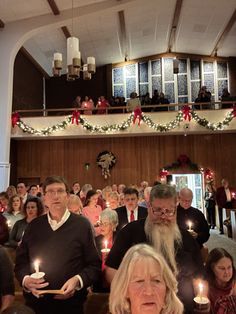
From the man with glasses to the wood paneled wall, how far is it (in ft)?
35.0

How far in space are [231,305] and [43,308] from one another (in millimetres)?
1175

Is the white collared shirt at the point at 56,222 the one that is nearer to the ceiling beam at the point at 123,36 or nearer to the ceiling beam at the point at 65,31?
the ceiling beam at the point at 123,36

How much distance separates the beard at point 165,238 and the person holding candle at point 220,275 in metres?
0.82

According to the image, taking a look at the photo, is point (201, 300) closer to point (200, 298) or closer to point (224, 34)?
point (200, 298)

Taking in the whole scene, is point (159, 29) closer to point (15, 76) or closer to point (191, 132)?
point (191, 132)

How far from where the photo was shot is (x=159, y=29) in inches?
526

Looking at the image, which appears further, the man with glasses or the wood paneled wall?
the wood paneled wall

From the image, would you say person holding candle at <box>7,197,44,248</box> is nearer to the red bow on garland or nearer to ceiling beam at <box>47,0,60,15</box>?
ceiling beam at <box>47,0,60,15</box>

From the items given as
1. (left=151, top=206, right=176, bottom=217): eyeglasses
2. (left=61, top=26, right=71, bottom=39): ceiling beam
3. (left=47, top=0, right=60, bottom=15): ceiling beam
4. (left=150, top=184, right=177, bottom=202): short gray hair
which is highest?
(left=61, top=26, right=71, bottom=39): ceiling beam

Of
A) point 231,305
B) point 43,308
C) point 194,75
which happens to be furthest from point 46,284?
point 194,75

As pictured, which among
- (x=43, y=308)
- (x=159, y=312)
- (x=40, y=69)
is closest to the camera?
(x=159, y=312)

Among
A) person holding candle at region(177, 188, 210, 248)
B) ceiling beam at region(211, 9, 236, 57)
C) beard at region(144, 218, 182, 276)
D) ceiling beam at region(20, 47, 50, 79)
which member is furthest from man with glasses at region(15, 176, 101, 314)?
ceiling beam at region(211, 9, 236, 57)

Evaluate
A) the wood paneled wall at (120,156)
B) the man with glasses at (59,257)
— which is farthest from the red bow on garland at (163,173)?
the man with glasses at (59,257)

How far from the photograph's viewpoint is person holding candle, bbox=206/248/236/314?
2.68 metres
